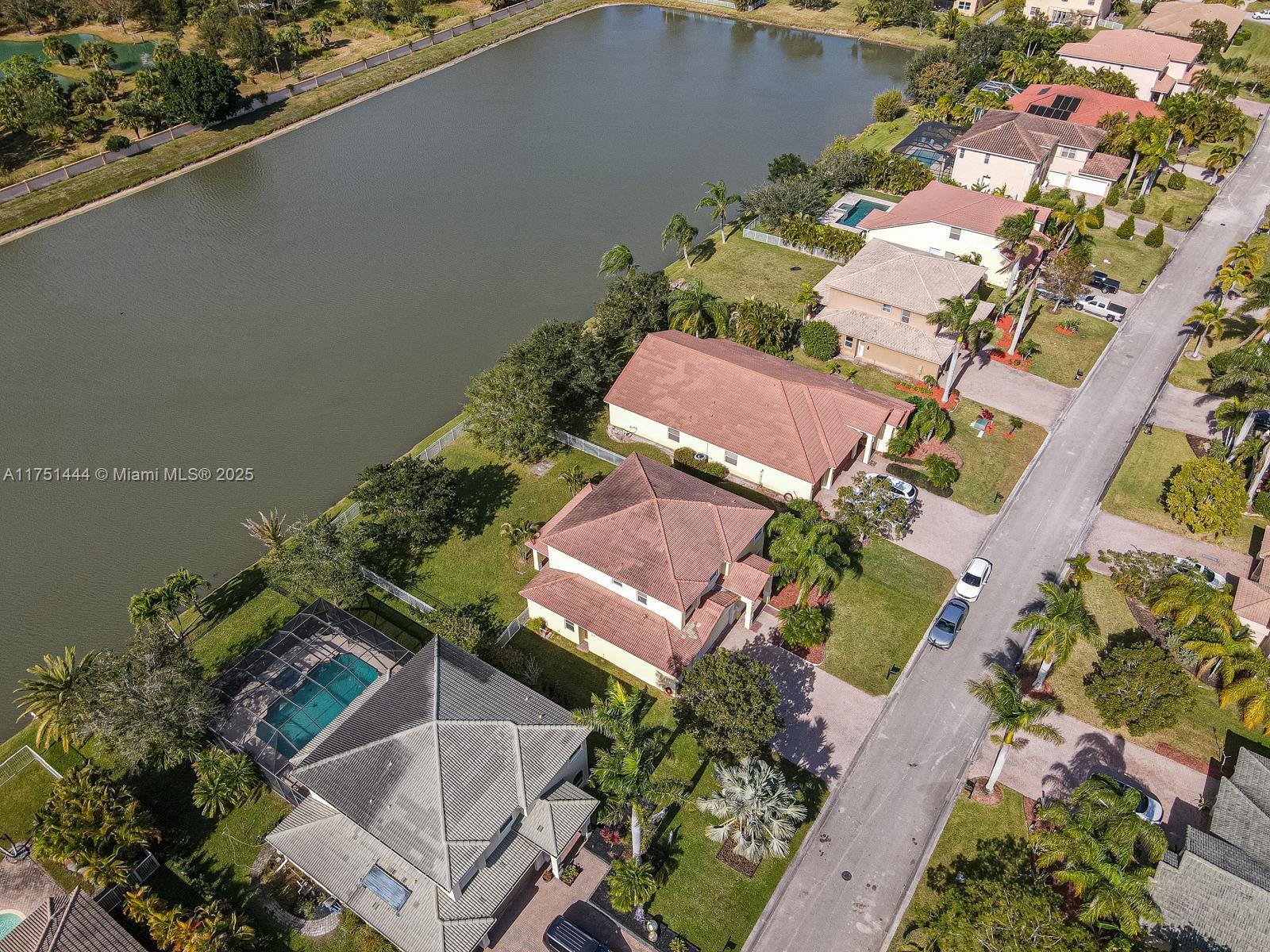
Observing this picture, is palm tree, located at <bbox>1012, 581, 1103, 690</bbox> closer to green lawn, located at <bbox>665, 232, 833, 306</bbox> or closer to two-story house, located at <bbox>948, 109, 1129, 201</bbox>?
green lawn, located at <bbox>665, 232, 833, 306</bbox>

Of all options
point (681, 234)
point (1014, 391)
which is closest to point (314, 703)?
point (681, 234)

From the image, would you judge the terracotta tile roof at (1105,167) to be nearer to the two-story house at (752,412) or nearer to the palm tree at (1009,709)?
the two-story house at (752,412)

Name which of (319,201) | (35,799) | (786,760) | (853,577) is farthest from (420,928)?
(319,201)

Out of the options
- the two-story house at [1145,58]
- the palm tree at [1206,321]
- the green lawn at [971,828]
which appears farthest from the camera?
the two-story house at [1145,58]

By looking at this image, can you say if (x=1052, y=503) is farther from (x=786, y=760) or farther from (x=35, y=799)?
(x=35, y=799)

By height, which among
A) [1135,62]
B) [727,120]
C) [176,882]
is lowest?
[176,882]

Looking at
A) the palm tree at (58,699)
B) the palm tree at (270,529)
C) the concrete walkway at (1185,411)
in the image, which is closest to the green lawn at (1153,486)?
the concrete walkway at (1185,411)
